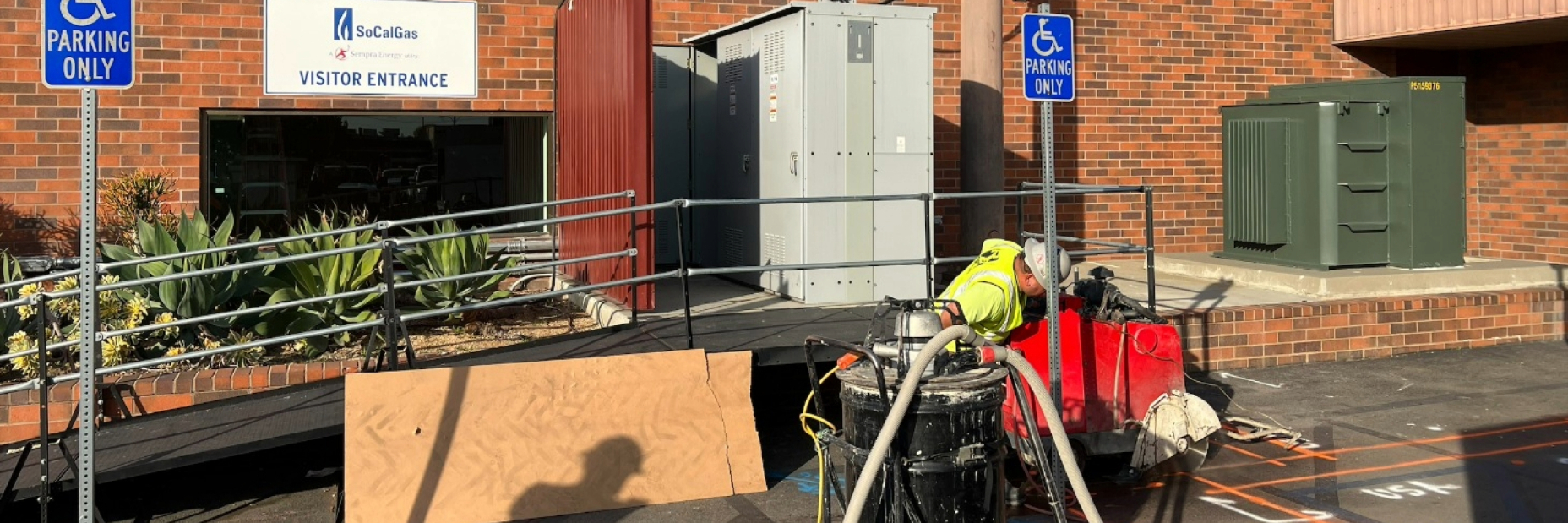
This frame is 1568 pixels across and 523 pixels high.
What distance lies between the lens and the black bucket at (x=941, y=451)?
548 cm

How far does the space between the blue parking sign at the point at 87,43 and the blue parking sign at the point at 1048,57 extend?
4000 millimetres

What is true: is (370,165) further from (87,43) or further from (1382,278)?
(1382,278)

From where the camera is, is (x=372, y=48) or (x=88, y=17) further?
(x=372, y=48)

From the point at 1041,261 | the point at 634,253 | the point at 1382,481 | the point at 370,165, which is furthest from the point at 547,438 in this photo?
the point at 370,165

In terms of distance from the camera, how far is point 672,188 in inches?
521

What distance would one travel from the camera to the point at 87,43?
5867 millimetres

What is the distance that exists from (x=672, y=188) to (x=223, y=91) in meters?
4.00

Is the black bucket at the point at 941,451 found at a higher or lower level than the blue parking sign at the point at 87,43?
lower

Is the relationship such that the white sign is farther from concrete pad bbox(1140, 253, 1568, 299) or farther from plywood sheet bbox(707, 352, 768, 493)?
concrete pad bbox(1140, 253, 1568, 299)

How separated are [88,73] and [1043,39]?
4.28 metres

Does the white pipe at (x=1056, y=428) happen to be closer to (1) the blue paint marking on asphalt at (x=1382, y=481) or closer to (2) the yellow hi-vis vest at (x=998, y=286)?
(2) the yellow hi-vis vest at (x=998, y=286)

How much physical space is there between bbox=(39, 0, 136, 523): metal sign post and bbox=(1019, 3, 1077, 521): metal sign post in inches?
159

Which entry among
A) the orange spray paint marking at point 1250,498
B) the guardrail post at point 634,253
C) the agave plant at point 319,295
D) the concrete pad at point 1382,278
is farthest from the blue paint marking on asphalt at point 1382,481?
the agave plant at point 319,295

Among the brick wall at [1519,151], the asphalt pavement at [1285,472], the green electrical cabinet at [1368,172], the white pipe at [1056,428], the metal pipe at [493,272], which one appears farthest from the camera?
the brick wall at [1519,151]
